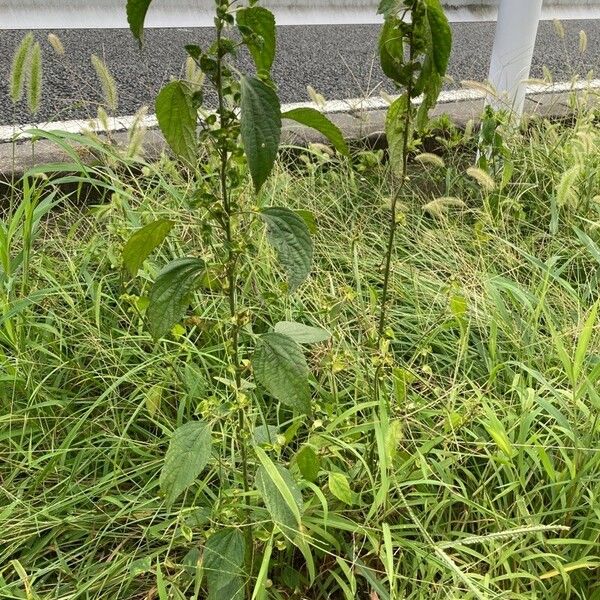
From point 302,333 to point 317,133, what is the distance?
1.38 meters

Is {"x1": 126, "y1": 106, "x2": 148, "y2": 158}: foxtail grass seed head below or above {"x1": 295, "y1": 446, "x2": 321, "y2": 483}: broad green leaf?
above

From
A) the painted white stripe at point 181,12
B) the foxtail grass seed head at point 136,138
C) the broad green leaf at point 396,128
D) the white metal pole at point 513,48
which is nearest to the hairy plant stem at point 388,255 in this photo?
the broad green leaf at point 396,128

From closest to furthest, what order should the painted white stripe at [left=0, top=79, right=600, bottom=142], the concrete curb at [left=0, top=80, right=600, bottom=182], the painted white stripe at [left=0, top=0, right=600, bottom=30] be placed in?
the concrete curb at [left=0, top=80, right=600, bottom=182] < the painted white stripe at [left=0, top=79, right=600, bottom=142] < the painted white stripe at [left=0, top=0, right=600, bottom=30]

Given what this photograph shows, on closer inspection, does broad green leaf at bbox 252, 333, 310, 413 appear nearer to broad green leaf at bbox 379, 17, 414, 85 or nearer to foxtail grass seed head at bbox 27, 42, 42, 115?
broad green leaf at bbox 379, 17, 414, 85

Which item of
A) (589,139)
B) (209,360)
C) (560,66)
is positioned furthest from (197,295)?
(560,66)

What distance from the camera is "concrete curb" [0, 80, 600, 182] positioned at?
195 cm

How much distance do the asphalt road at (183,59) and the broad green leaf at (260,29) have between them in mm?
1661

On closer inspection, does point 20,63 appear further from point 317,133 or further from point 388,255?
point 317,133

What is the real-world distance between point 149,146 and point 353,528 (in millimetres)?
1362

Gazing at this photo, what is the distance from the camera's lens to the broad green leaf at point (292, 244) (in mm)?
830

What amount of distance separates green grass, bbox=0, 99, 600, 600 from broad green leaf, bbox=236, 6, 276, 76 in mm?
207

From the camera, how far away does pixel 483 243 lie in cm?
189

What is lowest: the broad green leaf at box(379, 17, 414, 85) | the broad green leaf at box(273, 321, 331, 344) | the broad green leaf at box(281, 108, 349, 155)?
the broad green leaf at box(273, 321, 331, 344)

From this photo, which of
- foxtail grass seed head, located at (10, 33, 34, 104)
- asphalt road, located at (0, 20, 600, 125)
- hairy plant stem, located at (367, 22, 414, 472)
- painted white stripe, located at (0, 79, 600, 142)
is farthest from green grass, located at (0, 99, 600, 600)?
asphalt road, located at (0, 20, 600, 125)
